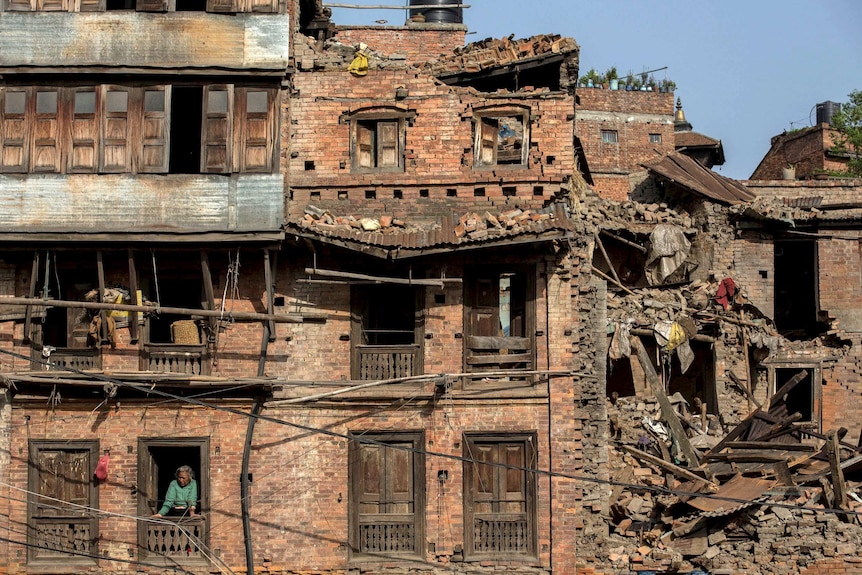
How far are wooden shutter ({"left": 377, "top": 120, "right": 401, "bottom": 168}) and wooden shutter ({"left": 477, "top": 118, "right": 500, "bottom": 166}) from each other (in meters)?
1.63

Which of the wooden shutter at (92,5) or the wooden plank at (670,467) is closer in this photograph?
the wooden shutter at (92,5)

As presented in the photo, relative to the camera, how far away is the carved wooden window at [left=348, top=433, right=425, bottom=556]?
20.1 metres

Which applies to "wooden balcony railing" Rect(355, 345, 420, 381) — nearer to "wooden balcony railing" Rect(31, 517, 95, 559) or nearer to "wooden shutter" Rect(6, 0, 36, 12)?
"wooden balcony railing" Rect(31, 517, 95, 559)

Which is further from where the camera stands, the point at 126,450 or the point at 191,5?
the point at 191,5

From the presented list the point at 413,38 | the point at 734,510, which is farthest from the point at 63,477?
the point at 413,38

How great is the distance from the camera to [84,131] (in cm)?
2061

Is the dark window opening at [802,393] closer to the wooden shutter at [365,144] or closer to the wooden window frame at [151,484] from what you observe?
the wooden shutter at [365,144]

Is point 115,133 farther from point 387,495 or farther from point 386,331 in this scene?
point 387,495

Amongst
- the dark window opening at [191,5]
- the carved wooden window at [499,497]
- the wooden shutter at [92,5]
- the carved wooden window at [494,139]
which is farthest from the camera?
the dark window opening at [191,5]

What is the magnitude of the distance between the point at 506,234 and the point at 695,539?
6.99 meters

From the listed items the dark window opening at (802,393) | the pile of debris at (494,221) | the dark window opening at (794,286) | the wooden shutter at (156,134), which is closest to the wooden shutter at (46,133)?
the wooden shutter at (156,134)

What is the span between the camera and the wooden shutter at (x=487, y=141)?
2131cm

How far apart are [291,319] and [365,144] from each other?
394 centimetres

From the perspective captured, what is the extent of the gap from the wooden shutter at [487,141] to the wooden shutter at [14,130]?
8575 millimetres
